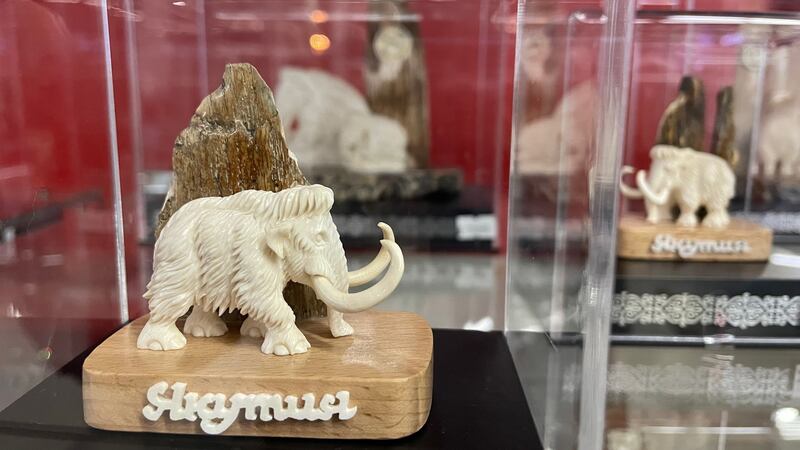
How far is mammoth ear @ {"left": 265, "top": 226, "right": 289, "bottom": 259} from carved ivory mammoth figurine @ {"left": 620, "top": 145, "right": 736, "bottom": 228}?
114 cm

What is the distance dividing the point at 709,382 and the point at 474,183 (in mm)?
1188

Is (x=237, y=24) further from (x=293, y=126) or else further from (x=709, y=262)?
(x=709, y=262)

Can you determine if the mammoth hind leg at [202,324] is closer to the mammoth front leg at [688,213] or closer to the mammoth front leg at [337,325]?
the mammoth front leg at [337,325]

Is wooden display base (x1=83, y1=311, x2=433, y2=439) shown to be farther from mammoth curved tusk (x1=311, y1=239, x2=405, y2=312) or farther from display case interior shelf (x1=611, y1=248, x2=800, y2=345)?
display case interior shelf (x1=611, y1=248, x2=800, y2=345)

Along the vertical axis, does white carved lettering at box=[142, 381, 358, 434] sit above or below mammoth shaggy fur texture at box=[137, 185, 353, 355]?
below

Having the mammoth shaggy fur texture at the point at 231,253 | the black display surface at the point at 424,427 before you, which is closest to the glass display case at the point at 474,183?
the black display surface at the point at 424,427

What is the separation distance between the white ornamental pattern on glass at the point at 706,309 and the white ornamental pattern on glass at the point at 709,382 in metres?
0.13

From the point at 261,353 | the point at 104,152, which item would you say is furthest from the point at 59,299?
the point at 261,353

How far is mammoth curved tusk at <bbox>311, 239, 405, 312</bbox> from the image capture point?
85 centimetres

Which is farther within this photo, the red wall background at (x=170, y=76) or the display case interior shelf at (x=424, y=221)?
the display case interior shelf at (x=424, y=221)

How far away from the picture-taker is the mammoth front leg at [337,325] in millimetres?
928

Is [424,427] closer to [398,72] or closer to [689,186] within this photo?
[689,186]

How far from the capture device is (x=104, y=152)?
1.23 m

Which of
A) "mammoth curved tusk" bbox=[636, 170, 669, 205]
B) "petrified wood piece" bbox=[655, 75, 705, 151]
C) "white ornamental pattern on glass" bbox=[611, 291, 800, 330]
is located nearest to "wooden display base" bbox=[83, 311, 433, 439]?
"white ornamental pattern on glass" bbox=[611, 291, 800, 330]
